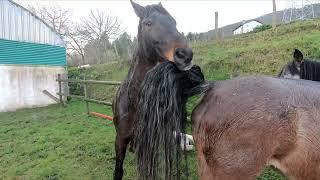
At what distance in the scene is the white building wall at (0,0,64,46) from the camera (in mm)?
14492

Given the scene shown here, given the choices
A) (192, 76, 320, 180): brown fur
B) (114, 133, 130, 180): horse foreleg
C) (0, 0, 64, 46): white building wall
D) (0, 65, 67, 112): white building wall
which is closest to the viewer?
(192, 76, 320, 180): brown fur

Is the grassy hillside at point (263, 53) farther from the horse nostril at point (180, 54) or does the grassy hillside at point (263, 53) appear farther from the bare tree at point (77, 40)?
the bare tree at point (77, 40)

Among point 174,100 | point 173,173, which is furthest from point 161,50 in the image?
point 173,173

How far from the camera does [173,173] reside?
6.94 feet

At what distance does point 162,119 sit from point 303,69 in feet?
7.63

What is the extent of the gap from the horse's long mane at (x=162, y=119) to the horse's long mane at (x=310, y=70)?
1.98 metres

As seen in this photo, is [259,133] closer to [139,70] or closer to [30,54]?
[139,70]

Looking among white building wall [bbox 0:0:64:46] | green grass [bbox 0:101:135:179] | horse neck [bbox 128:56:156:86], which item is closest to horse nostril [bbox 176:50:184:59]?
horse neck [bbox 128:56:156:86]

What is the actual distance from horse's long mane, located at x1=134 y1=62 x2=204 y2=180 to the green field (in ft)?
0.48

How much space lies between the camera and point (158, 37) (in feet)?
11.2

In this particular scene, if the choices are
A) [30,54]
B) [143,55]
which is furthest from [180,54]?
[30,54]

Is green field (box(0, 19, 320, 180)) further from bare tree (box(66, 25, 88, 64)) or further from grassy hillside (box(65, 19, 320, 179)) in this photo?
bare tree (box(66, 25, 88, 64))

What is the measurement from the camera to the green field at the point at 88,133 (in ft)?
16.6

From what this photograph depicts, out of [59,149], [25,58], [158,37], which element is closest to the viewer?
[158,37]
